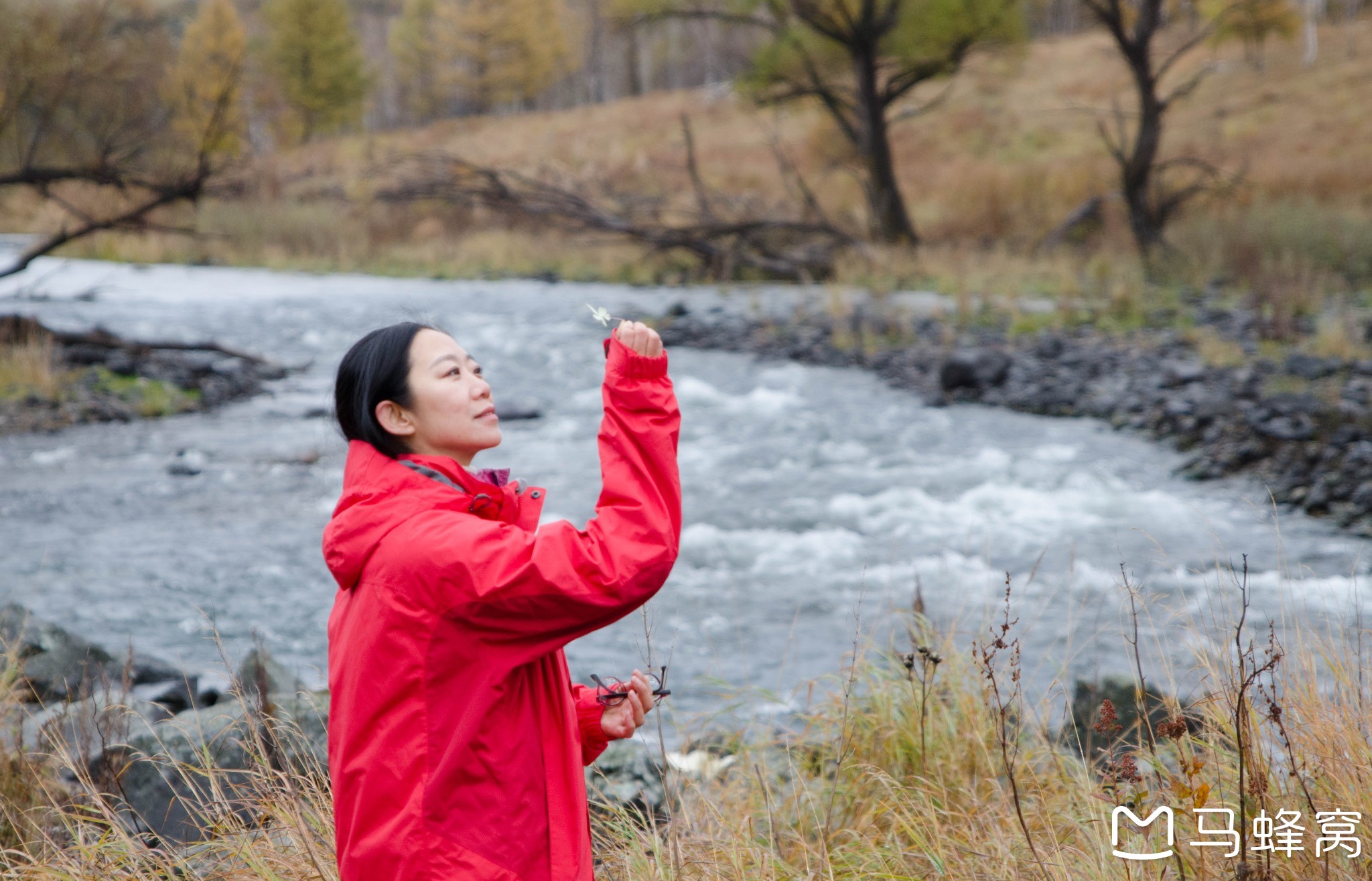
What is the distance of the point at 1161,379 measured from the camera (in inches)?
424

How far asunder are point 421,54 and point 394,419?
70.8 meters

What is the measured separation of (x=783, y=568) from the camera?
7008 mm

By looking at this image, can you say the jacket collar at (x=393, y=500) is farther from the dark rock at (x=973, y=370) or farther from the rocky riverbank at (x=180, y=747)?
the dark rock at (x=973, y=370)

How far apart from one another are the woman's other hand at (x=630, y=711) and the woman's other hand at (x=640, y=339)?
51 cm

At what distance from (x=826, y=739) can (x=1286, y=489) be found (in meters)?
5.64

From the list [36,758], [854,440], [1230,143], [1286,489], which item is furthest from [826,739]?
[1230,143]

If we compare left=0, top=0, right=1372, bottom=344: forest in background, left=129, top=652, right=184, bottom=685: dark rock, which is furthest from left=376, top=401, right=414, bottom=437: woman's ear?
left=0, top=0, right=1372, bottom=344: forest in background

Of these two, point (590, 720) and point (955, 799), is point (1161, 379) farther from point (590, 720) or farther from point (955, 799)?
point (590, 720)

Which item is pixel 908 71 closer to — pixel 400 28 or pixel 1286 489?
pixel 1286 489

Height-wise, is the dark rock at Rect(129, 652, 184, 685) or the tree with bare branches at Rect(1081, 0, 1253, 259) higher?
the tree with bare branches at Rect(1081, 0, 1253, 259)

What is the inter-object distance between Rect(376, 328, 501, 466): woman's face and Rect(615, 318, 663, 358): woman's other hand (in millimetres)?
257

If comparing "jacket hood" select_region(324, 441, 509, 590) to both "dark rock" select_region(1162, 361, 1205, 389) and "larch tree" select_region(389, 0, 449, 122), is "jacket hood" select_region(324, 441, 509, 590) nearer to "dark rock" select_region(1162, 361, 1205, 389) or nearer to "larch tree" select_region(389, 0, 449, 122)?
"dark rock" select_region(1162, 361, 1205, 389)

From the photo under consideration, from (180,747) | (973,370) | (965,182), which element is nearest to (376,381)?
(180,747)

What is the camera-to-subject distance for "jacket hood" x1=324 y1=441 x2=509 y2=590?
160 cm
